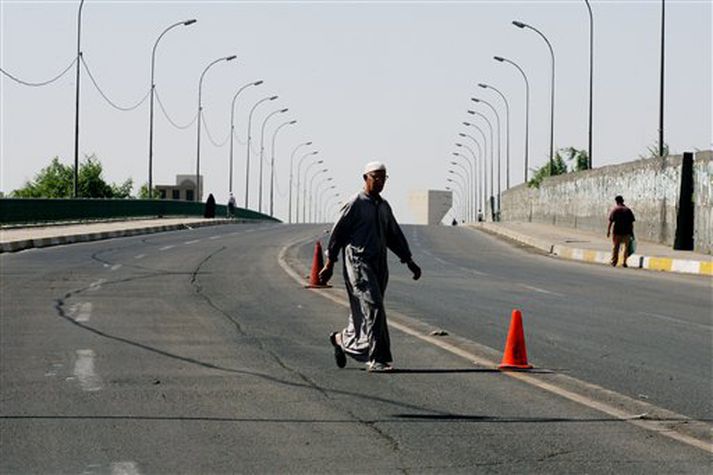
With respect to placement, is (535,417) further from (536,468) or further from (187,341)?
(187,341)

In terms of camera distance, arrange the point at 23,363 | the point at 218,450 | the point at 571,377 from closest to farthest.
Result: the point at 218,450 → the point at 571,377 → the point at 23,363

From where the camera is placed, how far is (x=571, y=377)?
1252cm

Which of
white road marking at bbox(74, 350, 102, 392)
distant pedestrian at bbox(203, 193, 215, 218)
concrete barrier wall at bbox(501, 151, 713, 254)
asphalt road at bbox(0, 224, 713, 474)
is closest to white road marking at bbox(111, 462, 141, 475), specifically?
asphalt road at bbox(0, 224, 713, 474)

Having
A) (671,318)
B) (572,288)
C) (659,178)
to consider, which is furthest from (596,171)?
(671,318)

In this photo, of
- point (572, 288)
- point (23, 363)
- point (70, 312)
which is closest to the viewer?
point (23, 363)

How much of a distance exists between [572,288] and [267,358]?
13.6 meters

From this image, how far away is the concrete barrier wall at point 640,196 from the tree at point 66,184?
93.0 meters

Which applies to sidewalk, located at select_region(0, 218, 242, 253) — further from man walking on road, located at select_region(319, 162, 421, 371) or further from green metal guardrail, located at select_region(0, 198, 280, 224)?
man walking on road, located at select_region(319, 162, 421, 371)

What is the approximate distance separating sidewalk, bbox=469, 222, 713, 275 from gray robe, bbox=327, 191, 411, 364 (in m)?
21.9

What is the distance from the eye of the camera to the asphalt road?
28.0 feet

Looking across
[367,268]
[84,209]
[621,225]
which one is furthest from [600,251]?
[367,268]

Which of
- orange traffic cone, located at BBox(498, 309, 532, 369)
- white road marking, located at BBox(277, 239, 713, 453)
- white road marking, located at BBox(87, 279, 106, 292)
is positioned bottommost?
white road marking, located at BBox(87, 279, 106, 292)

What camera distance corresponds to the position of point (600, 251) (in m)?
41.8

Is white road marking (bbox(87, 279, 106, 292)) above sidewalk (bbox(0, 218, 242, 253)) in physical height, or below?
below
